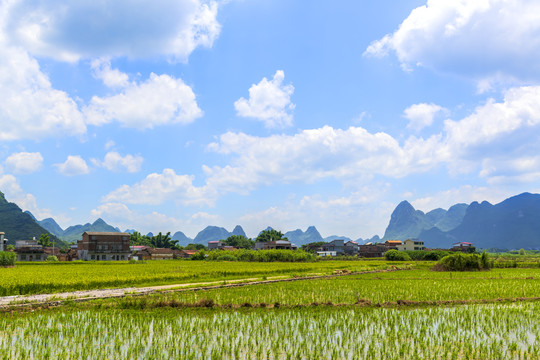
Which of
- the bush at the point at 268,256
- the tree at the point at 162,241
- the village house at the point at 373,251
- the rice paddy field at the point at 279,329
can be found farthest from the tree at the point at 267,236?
the rice paddy field at the point at 279,329

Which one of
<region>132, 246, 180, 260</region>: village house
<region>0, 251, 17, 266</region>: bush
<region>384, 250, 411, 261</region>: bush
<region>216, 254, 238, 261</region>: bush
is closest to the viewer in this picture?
<region>0, 251, 17, 266</region>: bush

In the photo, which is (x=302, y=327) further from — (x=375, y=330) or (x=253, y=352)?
(x=253, y=352)

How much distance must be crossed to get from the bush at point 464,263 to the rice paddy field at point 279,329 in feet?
95.4

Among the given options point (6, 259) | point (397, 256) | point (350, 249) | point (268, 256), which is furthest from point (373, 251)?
point (6, 259)

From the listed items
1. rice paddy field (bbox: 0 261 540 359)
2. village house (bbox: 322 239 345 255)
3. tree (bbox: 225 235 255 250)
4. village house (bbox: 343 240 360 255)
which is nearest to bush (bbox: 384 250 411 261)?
village house (bbox: 322 239 345 255)

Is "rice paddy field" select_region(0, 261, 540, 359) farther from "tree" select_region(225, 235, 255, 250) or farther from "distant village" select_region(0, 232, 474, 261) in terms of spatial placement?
"tree" select_region(225, 235, 255, 250)

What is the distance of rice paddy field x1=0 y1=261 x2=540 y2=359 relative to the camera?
10461 millimetres

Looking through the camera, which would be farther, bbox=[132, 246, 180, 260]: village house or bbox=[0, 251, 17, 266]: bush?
bbox=[132, 246, 180, 260]: village house

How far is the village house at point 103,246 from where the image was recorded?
88750mm

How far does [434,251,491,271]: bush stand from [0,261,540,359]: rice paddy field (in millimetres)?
29072

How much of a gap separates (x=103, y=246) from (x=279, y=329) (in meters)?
88.6

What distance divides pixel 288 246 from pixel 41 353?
115 meters

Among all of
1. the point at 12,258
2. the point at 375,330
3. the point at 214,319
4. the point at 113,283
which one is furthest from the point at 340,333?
the point at 12,258

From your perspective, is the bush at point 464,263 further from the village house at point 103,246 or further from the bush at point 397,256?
the village house at point 103,246
